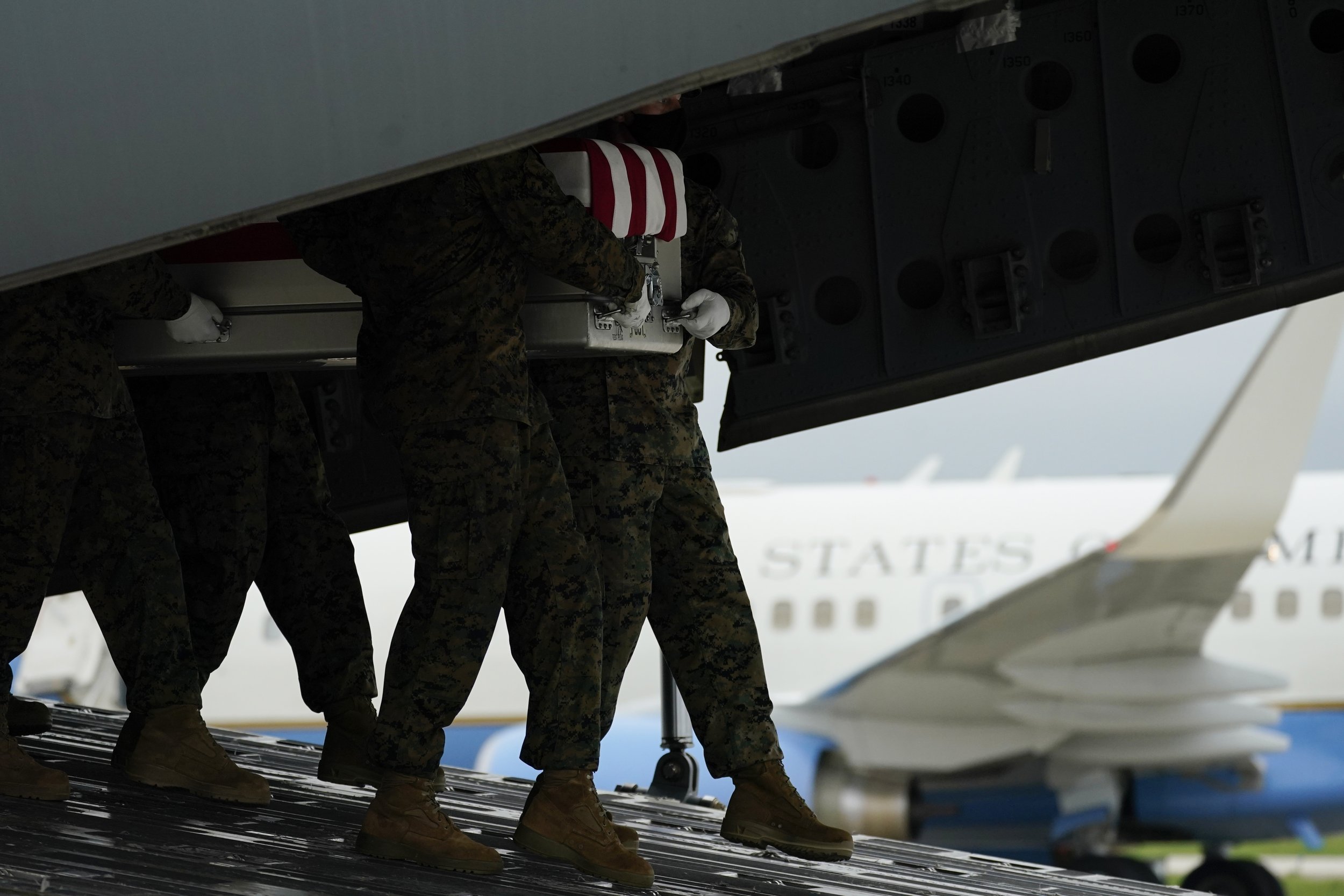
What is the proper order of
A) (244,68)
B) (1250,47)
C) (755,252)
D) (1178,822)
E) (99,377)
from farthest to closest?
(1178,822) < (755,252) < (1250,47) < (99,377) < (244,68)

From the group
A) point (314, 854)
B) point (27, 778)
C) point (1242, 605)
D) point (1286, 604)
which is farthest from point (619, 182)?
point (1286, 604)

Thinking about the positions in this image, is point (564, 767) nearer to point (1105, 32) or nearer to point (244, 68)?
point (244, 68)

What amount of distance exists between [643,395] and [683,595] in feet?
1.50

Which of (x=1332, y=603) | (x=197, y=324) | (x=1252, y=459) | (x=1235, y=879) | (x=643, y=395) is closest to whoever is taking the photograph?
(x=197, y=324)

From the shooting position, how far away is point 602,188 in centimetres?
315

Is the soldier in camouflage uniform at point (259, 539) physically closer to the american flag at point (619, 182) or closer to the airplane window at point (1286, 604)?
the american flag at point (619, 182)

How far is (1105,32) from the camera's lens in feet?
15.5

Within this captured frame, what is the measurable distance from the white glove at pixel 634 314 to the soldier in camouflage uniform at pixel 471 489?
140mm

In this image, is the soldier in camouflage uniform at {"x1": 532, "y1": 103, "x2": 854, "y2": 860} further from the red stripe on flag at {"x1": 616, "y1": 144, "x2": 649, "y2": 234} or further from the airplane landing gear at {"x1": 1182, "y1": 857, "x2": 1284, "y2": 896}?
the airplane landing gear at {"x1": 1182, "y1": 857, "x2": 1284, "y2": 896}

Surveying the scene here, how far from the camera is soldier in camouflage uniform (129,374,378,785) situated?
3.65m

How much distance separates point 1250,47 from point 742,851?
111 inches

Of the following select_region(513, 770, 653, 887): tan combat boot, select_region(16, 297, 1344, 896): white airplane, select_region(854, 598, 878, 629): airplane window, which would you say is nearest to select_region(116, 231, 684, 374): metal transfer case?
select_region(513, 770, 653, 887): tan combat boot

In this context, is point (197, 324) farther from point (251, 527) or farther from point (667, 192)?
point (667, 192)

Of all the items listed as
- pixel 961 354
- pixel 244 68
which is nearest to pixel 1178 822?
pixel 961 354
